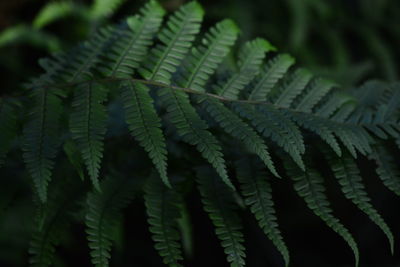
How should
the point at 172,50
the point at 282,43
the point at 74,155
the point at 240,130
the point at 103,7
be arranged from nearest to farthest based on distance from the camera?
the point at 240,130
the point at 74,155
the point at 172,50
the point at 103,7
the point at 282,43

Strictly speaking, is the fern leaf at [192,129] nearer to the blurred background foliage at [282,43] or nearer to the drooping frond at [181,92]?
the drooping frond at [181,92]

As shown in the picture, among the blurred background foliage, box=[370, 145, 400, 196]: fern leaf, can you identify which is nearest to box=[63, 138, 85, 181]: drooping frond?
box=[370, 145, 400, 196]: fern leaf

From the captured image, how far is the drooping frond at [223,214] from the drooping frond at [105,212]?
0.85 feet

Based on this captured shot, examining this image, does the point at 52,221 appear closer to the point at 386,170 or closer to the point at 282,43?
the point at 386,170

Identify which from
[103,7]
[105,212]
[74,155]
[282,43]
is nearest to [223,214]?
[105,212]

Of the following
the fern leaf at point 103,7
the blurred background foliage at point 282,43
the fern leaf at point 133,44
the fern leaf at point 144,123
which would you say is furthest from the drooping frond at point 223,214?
the fern leaf at point 103,7

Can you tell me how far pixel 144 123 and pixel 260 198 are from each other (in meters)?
0.39

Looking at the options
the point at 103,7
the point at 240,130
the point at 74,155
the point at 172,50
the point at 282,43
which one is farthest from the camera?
the point at 282,43

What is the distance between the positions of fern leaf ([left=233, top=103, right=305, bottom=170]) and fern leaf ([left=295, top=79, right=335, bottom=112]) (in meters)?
0.14

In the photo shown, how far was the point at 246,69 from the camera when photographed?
157cm

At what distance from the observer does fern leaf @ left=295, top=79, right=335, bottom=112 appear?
1525 millimetres

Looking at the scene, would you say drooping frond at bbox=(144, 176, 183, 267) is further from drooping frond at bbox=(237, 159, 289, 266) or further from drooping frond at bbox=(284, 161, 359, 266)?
drooping frond at bbox=(284, 161, 359, 266)

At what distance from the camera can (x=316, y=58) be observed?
142 inches

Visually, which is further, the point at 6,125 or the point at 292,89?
the point at 292,89
